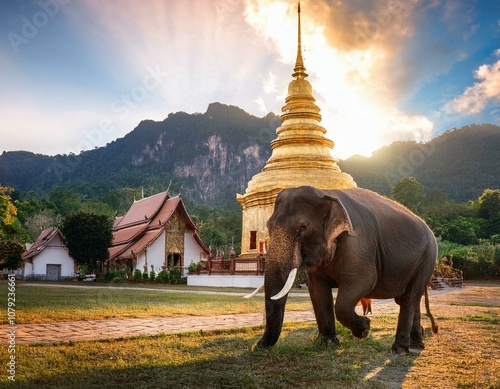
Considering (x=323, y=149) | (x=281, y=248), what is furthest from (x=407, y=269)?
(x=323, y=149)

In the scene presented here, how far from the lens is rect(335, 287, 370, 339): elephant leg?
4.85 meters

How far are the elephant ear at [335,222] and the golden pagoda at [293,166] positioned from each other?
2057 centimetres

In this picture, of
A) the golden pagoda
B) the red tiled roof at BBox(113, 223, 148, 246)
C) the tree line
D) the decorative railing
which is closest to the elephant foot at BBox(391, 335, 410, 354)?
the decorative railing

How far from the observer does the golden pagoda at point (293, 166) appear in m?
26.9

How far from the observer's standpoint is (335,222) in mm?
5078

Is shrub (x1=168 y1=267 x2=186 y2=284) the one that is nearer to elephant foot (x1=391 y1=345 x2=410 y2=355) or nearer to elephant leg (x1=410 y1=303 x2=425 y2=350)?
elephant leg (x1=410 y1=303 x2=425 y2=350)

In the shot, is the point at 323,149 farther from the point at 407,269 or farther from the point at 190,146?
the point at 190,146

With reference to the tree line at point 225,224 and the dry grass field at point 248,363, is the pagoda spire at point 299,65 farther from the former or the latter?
the dry grass field at point 248,363

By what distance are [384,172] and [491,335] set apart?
7564 cm

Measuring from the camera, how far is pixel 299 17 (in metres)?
33.4

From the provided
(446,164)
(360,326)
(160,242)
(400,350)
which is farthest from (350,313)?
(446,164)

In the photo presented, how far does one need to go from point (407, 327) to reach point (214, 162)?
444 feet

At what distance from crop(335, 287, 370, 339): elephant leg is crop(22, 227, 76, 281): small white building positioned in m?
32.6

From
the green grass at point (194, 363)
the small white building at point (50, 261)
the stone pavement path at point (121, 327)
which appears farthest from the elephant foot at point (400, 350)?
the small white building at point (50, 261)
